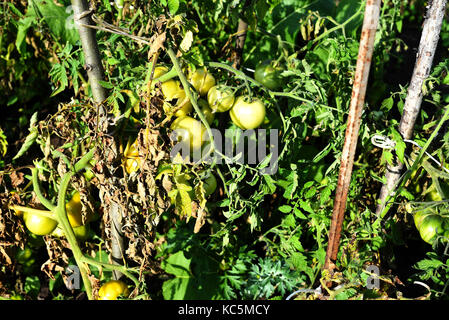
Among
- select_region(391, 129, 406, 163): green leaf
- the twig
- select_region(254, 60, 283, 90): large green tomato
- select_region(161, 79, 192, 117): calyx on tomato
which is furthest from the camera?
select_region(254, 60, 283, 90): large green tomato

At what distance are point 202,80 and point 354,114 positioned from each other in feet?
1.39

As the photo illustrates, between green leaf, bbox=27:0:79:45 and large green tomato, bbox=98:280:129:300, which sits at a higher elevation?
green leaf, bbox=27:0:79:45

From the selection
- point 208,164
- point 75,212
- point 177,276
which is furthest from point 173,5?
point 177,276

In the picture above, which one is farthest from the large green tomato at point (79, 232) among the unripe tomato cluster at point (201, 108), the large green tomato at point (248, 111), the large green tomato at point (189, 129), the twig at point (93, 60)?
the large green tomato at point (248, 111)

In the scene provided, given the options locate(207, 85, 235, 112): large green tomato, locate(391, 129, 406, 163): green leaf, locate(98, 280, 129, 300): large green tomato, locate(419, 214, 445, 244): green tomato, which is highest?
locate(207, 85, 235, 112): large green tomato

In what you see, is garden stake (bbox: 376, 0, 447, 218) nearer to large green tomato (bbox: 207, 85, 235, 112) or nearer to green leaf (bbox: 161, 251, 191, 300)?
large green tomato (bbox: 207, 85, 235, 112)

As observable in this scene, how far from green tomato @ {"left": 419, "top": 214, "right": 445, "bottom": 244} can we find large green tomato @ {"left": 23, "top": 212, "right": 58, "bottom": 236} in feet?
3.41

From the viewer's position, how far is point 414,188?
1589 mm

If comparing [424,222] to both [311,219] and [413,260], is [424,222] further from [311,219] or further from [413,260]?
[413,260]

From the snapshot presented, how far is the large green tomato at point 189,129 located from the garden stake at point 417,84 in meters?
0.62

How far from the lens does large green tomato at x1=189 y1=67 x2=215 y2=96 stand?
1230 millimetres

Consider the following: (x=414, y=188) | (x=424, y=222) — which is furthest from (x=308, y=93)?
(x=414, y=188)

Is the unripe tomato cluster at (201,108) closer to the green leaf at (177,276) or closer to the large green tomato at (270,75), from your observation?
the large green tomato at (270,75)

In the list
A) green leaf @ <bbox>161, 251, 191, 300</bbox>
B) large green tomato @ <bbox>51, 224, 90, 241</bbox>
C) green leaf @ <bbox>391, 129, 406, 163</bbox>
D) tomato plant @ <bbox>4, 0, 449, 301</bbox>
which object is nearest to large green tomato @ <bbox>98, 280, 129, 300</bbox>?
tomato plant @ <bbox>4, 0, 449, 301</bbox>
